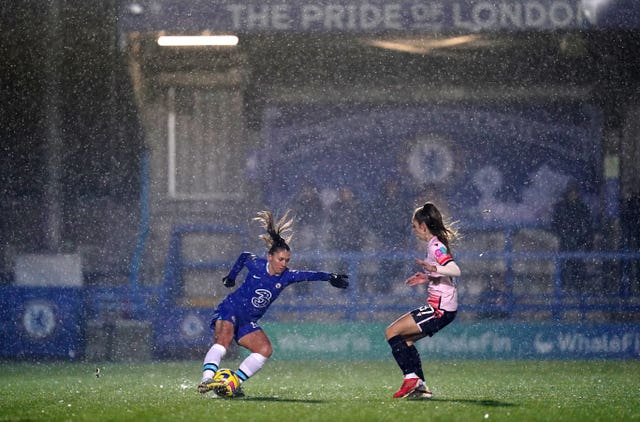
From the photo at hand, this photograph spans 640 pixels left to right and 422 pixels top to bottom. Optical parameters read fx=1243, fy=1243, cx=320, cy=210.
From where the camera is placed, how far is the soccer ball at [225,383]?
8242mm

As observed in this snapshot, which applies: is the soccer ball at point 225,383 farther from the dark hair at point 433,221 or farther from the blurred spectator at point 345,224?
the blurred spectator at point 345,224

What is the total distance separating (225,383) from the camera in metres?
8.26

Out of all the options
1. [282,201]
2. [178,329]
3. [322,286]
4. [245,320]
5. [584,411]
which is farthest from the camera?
[282,201]

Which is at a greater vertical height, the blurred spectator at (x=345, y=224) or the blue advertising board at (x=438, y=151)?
the blue advertising board at (x=438, y=151)

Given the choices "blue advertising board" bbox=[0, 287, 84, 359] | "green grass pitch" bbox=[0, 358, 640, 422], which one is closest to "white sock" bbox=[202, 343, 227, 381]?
"green grass pitch" bbox=[0, 358, 640, 422]

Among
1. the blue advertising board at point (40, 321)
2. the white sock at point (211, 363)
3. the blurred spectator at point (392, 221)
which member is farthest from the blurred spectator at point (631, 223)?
the white sock at point (211, 363)

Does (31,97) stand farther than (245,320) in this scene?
Yes

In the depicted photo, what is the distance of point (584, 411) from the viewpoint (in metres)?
7.66

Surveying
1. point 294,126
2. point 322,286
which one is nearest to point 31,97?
point 294,126

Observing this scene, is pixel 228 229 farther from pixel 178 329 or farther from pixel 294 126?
pixel 294 126

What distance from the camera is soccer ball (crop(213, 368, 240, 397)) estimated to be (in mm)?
8242

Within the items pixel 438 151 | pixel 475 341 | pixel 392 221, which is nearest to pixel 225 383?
pixel 475 341

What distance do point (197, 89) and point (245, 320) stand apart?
29.4ft

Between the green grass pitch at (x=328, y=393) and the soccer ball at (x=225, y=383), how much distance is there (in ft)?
0.26
